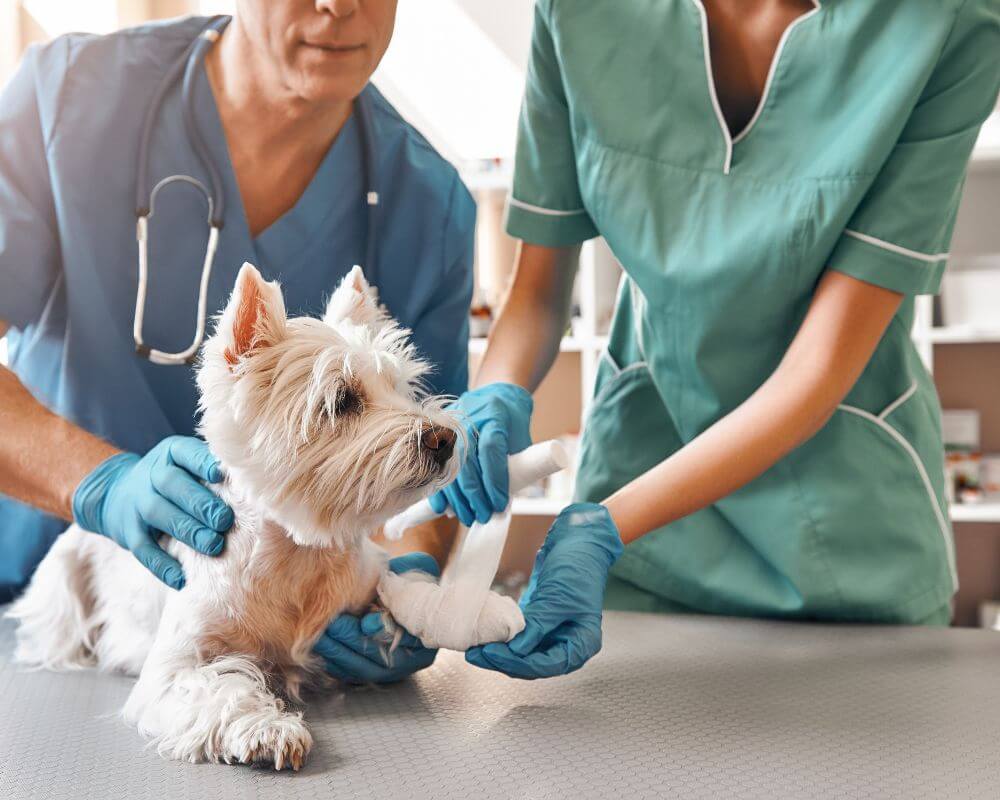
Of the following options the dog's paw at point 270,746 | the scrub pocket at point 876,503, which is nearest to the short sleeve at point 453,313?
the scrub pocket at point 876,503

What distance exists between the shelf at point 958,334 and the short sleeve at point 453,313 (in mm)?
1749

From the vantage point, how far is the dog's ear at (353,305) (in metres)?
1.03

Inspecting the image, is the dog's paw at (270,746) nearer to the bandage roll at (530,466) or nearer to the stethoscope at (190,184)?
the bandage roll at (530,466)

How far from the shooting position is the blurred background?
2.74m

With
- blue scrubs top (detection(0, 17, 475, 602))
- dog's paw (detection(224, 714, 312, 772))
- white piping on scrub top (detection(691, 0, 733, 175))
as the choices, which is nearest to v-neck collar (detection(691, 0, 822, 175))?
white piping on scrub top (detection(691, 0, 733, 175))

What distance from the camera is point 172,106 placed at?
1229mm

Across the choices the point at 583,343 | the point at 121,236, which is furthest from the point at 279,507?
the point at 583,343

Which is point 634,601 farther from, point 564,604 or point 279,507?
point 279,507

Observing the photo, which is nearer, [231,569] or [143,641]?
[231,569]

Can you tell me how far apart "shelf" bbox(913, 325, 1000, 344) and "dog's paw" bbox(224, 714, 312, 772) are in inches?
91.6

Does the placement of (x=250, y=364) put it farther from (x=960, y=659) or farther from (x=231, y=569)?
(x=960, y=659)

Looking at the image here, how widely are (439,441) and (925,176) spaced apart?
25.9 inches

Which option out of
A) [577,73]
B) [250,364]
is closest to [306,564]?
[250,364]

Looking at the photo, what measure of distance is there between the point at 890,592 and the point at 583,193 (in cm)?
63
